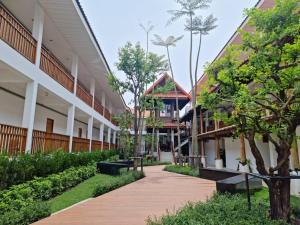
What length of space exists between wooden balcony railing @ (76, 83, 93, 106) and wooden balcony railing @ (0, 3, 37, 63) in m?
5.21

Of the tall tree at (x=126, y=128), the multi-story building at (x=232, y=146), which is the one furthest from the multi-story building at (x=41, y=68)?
the tall tree at (x=126, y=128)

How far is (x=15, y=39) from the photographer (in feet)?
23.3

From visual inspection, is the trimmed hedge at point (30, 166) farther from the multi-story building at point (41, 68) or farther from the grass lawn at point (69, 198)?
the grass lawn at point (69, 198)

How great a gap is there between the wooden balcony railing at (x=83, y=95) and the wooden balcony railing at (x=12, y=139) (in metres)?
6.00

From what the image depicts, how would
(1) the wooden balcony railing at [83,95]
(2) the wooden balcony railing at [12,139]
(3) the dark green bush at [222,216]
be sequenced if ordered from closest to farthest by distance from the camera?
(3) the dark green bush at [222,216] < (2) the wooden balcony railing at [12,139] < (1) the wooden balcony railing at [83,95]

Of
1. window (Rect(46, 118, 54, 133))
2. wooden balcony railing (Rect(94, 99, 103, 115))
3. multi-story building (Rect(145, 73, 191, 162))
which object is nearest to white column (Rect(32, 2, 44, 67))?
window (Rect(46, 118, 54, 133))

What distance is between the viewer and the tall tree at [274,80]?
392cm

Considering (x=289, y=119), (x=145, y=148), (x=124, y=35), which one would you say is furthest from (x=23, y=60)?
(x=145, y=148)

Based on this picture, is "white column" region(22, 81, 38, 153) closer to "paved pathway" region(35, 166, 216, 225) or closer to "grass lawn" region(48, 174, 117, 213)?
"grass lawn" region(48, 174, 117, 213)

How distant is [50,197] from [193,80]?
12.8m

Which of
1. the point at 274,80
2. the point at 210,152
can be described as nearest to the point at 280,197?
the point at 274,80

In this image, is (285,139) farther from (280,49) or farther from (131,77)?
(131,77)

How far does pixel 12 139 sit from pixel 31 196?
6.46ft

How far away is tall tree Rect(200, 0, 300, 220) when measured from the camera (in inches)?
154
